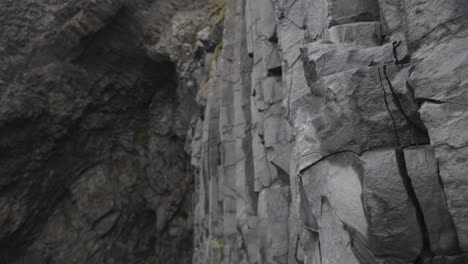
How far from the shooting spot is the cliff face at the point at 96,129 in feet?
45.6

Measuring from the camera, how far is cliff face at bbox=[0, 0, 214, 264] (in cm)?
1391

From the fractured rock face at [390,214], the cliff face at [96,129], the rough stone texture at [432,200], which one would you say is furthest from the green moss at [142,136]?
the rough stone texture at [432,200]

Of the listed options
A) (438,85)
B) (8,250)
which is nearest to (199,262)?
(8,250)

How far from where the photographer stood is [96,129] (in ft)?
52.7

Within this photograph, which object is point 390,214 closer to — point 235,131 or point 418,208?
point 418,208

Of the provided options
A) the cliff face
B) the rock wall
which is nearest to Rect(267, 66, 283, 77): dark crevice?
the rock wall

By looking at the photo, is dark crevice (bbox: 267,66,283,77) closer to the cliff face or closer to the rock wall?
the rock wall

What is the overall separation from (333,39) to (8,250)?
50.8 feet

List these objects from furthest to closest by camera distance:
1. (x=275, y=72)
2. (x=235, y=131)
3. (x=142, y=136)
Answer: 1. (x=142, y=136)
2. (x=235, y=131)
3. (x=275, y=72)

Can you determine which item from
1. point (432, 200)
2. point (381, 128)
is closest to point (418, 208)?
A: point (432, 200)

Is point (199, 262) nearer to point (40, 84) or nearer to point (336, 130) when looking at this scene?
point (40, 84)

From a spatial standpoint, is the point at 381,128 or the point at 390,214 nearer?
the point at 390,214

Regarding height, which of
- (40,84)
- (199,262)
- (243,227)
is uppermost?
(40,84)

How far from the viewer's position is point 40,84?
14.1 metres
